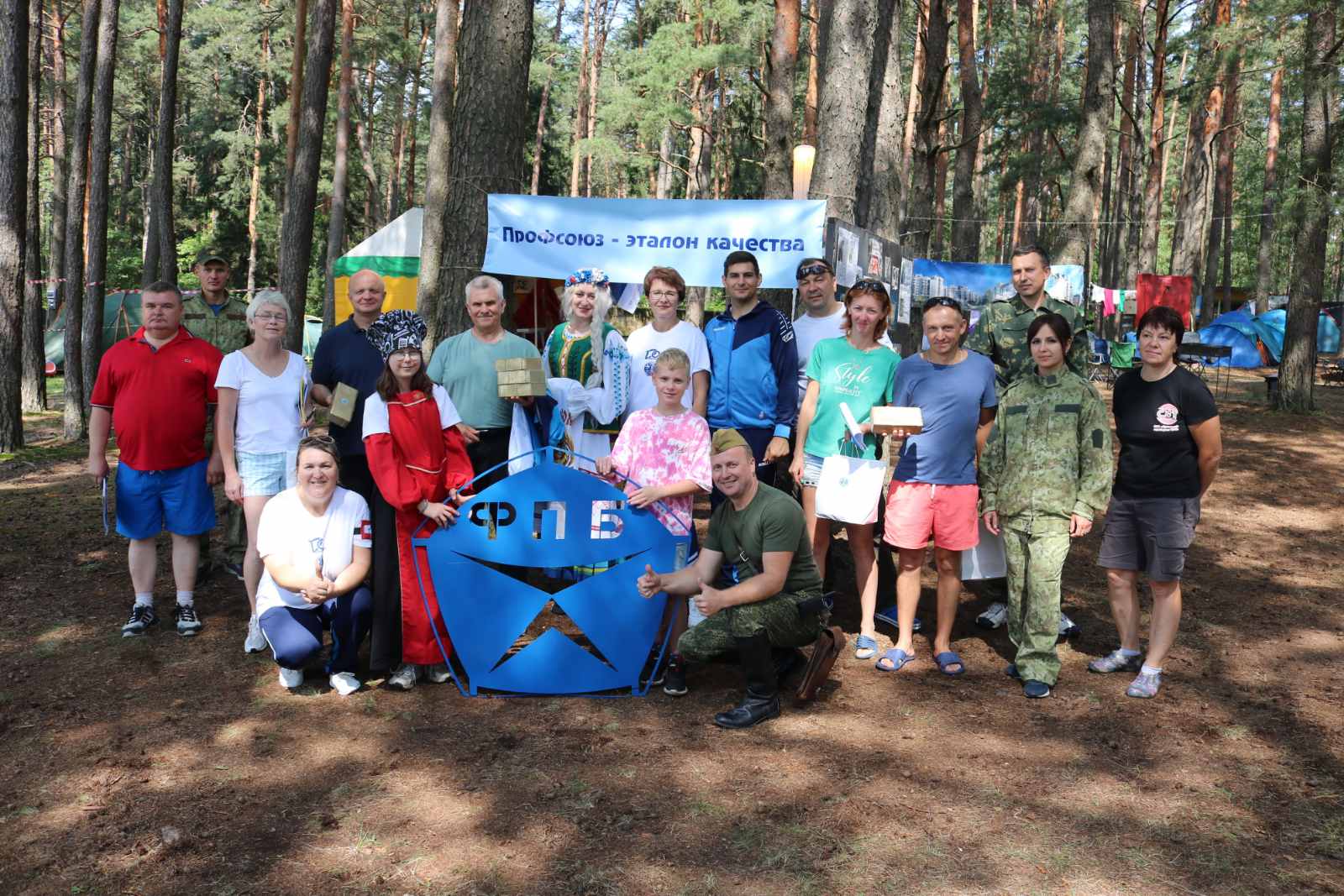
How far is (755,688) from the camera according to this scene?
418 centimetres

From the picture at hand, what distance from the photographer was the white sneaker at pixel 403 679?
439 cm

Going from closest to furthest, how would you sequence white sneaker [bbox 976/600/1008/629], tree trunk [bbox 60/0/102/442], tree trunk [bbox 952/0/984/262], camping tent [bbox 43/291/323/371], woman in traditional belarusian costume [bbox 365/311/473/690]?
woman in traditional belarusian costume [bbox 365/311/473/690] < white sneaker [bbox 976/600/1008/629] < tree trunk [bbox 60/0/102/442] < tree trunk [bbox 952/0/984/262] < camping tent [bbox 43/291/323/371]

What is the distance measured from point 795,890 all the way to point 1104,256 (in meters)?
37.0

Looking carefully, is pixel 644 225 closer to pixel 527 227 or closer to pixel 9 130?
pixel 527 227

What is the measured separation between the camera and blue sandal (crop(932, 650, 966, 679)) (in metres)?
4.76

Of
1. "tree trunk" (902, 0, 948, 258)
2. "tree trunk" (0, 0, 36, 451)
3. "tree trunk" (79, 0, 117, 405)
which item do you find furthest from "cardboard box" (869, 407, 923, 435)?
"tree trunk" (902, 0, 948, 258)

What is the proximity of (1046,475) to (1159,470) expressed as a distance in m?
0.46

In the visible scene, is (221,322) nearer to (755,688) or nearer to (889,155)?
(755,688)

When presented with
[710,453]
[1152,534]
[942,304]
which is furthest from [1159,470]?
[710,453]

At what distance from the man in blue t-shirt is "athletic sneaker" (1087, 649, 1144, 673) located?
0.64m

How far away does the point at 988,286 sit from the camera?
17703 mm

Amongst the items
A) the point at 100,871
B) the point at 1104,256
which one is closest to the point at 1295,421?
the point at 100,871

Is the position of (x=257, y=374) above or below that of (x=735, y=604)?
above

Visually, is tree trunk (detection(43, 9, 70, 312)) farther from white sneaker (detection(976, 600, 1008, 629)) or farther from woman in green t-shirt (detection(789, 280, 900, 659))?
white sneaker (detection(976, 600, 1008, 629))
